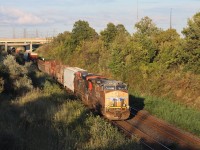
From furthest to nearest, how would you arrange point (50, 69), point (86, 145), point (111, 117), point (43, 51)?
point (43, 51) → point (50, 69) → point (111, 117) → point (86, 145)

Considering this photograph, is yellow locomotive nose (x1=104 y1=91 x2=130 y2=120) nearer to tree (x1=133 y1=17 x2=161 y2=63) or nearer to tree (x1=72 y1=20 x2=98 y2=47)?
tree (x1=133 y1=17 x2=161 y2=63)

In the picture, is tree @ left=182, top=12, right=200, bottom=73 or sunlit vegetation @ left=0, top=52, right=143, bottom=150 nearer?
sunlit vegetation @ left=0, top=52, right=143, bottom=150

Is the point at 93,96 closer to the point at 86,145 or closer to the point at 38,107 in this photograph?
the point at 38,107

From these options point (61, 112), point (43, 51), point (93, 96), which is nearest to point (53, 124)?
point (61, 112)

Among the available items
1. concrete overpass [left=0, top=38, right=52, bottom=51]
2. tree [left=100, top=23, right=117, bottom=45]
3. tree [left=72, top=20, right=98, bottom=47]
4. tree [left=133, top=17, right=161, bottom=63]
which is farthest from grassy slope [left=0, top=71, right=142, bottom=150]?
concrete overpass [left=0, top=38, right=52, bottom=51]

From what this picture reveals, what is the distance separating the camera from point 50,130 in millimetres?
16250

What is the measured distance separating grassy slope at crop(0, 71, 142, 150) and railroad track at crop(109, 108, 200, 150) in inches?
92.5

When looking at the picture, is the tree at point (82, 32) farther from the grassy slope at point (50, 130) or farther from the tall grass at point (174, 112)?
the grassy slope at point (50, 130)

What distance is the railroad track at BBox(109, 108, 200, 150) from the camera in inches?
728

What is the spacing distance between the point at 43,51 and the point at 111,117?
8943 centimetres

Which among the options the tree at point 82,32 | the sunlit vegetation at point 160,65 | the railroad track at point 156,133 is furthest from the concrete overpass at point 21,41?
the railroad track at point 156,133

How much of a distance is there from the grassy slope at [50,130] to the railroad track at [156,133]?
2.35 meters

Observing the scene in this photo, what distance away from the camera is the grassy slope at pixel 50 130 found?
13.3 m

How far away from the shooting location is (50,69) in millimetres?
51719
